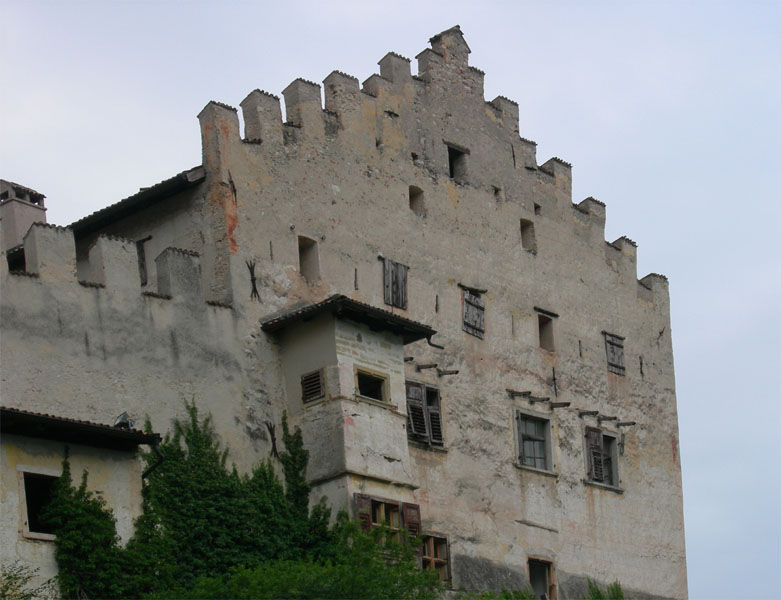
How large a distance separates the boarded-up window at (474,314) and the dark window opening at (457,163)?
2861 millimetres

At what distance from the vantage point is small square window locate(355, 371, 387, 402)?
3366 centimetres

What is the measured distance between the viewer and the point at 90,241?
3628 centimetres

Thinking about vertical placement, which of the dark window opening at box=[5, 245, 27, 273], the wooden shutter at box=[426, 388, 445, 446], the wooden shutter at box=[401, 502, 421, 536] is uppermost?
the dark window opening at box=[5, 245, 27, 273]

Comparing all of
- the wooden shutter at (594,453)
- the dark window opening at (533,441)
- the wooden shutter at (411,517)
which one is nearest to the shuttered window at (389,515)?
the wooden shutter at (411,517)

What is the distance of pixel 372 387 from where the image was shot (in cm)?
3403

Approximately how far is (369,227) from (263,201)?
118 inches

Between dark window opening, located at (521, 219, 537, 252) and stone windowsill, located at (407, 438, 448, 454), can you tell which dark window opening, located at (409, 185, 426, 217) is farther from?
stone windowsill, located at (407, 438, 448, 454)

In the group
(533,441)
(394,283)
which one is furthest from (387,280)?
(533,441)

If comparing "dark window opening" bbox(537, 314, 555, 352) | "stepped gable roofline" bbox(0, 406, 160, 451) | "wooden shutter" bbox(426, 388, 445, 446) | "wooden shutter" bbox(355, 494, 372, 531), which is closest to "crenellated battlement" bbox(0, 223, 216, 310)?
"stepped gable roofline" bbox(0, 406, 160, 451)

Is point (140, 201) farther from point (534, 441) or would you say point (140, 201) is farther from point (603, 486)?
point (603, 486)

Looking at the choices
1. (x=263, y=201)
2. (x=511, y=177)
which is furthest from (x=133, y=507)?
(x=511, y=177)

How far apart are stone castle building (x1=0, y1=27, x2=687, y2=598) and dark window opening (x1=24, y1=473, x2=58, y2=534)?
6 centimetres

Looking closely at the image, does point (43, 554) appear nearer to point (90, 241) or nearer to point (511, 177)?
point (90, 241)

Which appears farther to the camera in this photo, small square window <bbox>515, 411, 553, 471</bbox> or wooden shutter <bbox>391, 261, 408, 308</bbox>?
small square window <bbox>515, 411, 553, 471</bbox>
